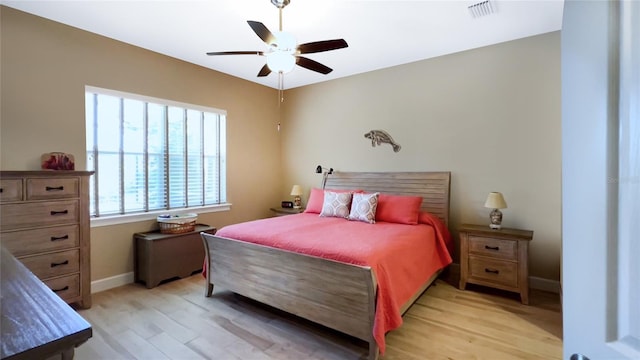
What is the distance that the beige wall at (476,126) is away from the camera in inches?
130

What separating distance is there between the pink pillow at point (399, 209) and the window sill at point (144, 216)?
2331mm

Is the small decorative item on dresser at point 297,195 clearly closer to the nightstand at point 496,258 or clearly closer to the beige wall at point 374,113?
the beige wall at point 374,113

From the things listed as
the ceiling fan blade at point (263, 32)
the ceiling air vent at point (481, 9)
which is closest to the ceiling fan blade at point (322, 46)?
the ceiling fan blade at point (263, 32)

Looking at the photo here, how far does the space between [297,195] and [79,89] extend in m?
3.07

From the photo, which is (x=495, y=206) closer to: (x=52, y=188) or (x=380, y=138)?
(x=380, y=138)

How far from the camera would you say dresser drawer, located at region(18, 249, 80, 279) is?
2666mm

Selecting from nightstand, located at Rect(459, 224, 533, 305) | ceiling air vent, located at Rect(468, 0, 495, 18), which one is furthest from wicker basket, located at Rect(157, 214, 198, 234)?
ceiling air vent, located at Rect(468, 0, 495, 18)

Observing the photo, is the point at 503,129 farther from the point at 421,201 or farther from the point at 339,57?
the point at 339,57

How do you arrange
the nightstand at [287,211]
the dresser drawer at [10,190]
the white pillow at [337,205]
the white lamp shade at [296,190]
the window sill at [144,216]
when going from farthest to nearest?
the white lamp shade at [296,190], the nightstand at [287,211], the white pillow at [337,205], the window sill at [144,216], the dresser drawer at [10,190]

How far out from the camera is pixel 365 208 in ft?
12.0

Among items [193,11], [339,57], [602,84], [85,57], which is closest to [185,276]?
[85,57]

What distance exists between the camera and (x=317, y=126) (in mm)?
5148

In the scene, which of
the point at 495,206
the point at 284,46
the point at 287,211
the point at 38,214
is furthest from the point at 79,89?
the point at 495,206

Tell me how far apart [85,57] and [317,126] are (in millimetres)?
3081
